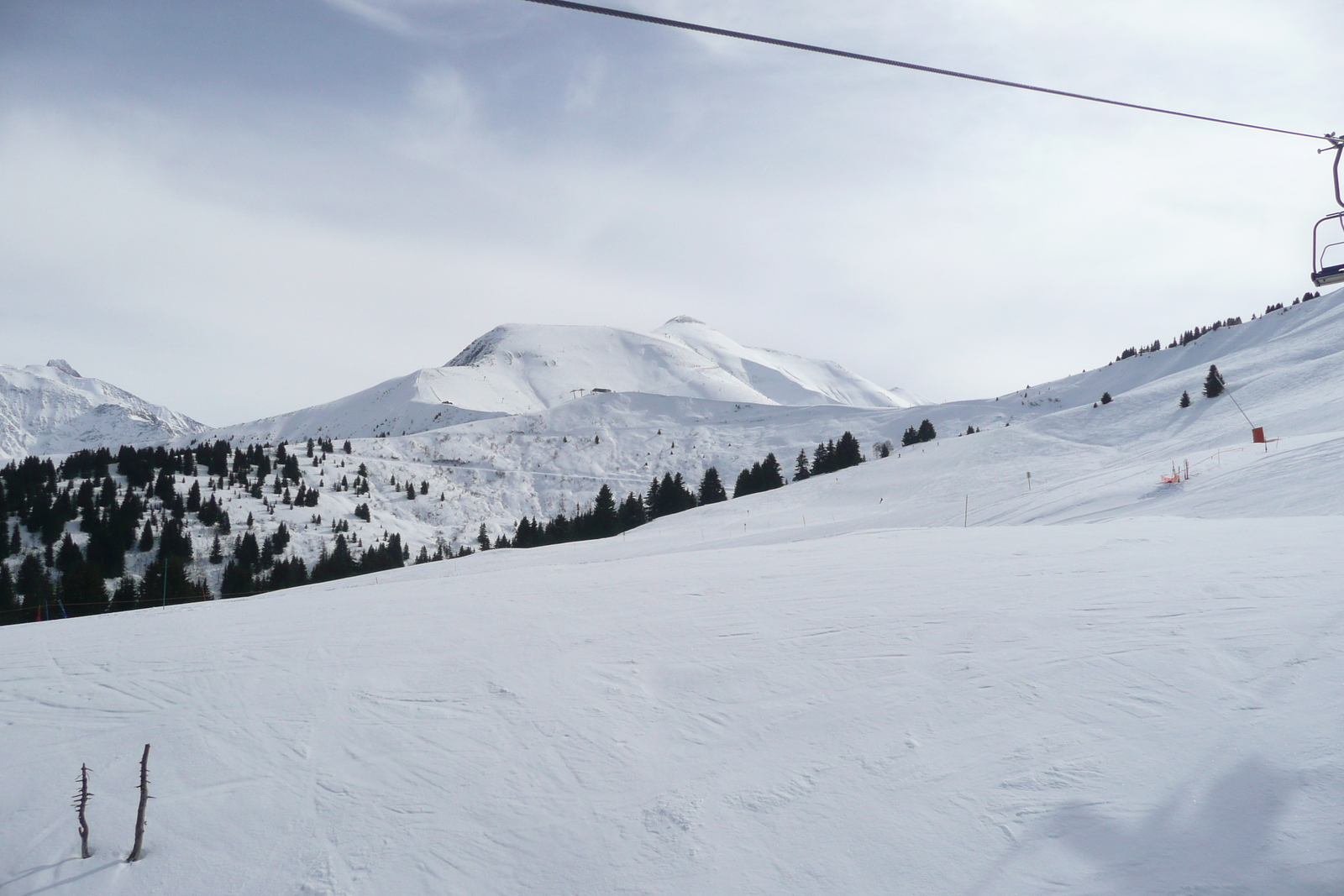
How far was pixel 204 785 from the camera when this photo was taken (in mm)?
6246

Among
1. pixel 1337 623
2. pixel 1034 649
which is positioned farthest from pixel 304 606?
pixel 1337 623

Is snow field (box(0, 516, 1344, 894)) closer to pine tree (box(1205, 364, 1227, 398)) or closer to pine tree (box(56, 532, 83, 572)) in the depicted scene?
pine tree (box(1205, 364, 1227, 398))

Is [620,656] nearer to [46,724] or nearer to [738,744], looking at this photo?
[738,744]

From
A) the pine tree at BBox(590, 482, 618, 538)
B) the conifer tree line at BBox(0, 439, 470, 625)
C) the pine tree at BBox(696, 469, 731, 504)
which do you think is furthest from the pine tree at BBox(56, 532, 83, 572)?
the pine tree at BBox(696, 469, 731, 504)

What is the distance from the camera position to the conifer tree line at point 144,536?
6028 centimetres

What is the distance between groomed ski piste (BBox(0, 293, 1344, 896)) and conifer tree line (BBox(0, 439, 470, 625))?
168 ft

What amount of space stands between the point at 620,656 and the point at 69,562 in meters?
83.7

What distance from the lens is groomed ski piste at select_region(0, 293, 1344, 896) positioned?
4730 mm

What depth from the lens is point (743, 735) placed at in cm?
647

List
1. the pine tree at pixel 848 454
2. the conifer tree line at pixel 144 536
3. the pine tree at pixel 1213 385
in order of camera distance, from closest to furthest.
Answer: the pine tree at pixel 1213 385, the conifer tree line at pixel 144 536, the pine tree at pixel 848 454

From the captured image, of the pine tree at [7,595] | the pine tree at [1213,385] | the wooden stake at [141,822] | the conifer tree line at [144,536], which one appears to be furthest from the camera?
the conifer tree line at [144,536]

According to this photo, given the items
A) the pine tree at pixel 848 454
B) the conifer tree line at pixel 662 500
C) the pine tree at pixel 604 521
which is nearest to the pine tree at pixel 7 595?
the conifer tree line at pixel 662 500

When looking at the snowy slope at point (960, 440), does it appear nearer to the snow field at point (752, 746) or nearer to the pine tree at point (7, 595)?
the snow field at point (752, 746)

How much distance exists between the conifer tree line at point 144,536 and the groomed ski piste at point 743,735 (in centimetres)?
5132
